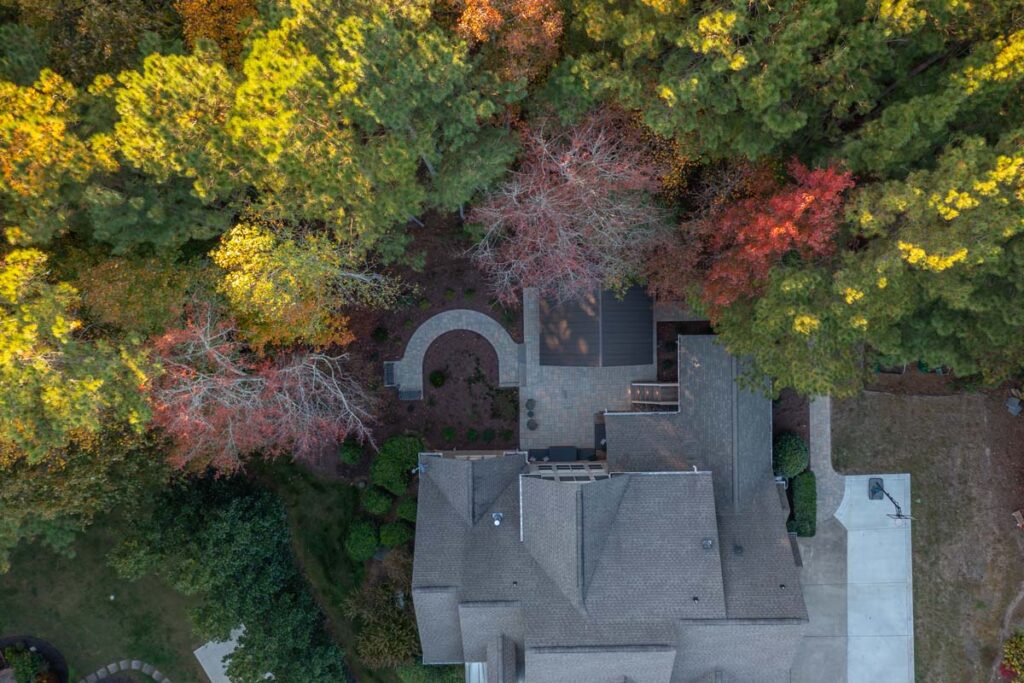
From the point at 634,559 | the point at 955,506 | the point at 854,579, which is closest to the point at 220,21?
the point at 634,559

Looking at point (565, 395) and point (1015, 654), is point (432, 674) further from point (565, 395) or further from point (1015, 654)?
point (1015, 654)

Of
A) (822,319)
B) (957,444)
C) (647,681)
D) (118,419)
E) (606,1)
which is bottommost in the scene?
(647,681)

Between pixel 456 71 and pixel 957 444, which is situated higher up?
pixel 456 71

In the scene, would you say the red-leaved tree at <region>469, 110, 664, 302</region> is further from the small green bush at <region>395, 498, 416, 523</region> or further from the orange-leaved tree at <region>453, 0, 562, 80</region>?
the small green bush at <region>395, 498, 416, 523</region>

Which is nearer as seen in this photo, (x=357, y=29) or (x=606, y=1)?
(x=357, y=29)

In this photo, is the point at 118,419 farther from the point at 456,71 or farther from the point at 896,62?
the point at 896,62

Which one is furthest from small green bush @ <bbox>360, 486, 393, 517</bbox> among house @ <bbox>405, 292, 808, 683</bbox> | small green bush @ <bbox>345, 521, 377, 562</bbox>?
house @ <bbox>405, 292, 808, 683</bbox>

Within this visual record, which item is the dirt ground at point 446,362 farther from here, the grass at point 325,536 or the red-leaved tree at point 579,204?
the red-leaved tree at point 579,204

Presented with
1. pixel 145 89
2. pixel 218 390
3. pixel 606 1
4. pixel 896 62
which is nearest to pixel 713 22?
pixel 606 1
